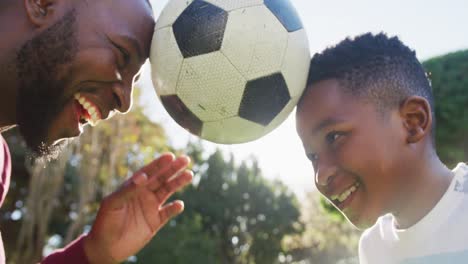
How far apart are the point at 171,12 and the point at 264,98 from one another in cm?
69

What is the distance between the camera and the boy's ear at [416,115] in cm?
264

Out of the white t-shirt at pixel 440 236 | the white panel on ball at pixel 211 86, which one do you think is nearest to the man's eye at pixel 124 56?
A: the white panel on ball at pixel 211 86

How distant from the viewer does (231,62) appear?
2598mm

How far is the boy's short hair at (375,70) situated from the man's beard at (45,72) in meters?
1.38

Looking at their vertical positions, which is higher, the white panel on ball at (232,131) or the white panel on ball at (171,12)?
the white panel on ball at (171,12)

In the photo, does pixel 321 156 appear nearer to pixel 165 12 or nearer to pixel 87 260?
pixel 165 12

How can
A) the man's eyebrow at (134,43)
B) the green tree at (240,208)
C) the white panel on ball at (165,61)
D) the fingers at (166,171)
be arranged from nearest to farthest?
the white panel on ball at (165,61) < the man's eyebrow at (134,43) < the fingers at (166,171) < the green tree at (240,208)

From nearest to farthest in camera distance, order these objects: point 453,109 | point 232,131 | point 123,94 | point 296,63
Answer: point 296,63, point 232,131, point 123,94, point 453,109

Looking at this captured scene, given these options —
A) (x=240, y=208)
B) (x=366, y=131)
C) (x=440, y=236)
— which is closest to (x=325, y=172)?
(x=366, y=131)

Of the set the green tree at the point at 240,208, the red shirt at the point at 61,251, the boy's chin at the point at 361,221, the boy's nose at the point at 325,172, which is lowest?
the green tree at the point at 240,208

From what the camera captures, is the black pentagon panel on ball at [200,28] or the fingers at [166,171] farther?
the fingers at [166,171]

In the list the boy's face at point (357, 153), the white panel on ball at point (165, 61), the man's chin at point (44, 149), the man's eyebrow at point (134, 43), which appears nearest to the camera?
the boy's face at point (357, 153)

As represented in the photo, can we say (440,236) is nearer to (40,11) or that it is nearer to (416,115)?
(416,115)

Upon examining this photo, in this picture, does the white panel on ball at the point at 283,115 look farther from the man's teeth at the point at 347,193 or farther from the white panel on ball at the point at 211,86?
the man's teeth at the point at 347,193
